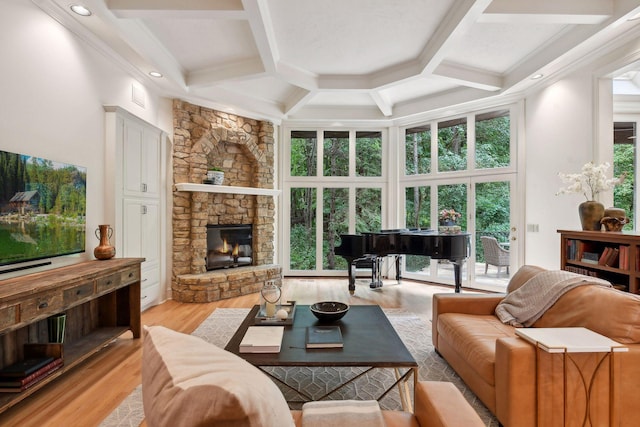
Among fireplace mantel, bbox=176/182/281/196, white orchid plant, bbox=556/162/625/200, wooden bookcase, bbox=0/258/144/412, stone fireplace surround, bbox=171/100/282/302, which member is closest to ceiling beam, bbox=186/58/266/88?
stone fireplace surround, bbox=171/100/282/302

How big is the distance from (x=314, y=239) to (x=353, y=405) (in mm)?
5227

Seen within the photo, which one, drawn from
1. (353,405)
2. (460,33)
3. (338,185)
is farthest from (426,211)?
(353,405)

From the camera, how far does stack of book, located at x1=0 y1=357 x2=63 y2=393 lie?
2.08m

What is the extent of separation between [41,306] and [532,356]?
2.99m

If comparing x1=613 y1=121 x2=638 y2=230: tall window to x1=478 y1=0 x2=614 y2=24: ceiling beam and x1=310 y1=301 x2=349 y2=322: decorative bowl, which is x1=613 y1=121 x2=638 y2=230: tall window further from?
x1=310 y1=301 x2=349 y2=322: decorative bowl

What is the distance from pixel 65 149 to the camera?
9.88 ft

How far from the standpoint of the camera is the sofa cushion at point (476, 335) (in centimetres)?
206

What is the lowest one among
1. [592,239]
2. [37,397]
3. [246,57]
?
[37,397]

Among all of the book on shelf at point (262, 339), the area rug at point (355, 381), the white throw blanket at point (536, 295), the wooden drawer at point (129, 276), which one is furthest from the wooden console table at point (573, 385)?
the wooden drawer at point (129, 276)

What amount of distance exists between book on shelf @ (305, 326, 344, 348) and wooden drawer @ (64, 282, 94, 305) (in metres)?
1.78

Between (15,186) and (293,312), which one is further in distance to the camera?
(293,312)

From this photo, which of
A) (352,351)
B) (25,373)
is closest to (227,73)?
(25,373)

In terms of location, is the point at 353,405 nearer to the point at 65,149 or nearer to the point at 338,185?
the point at 65,149

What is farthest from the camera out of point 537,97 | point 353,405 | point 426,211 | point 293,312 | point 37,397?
point 426,211
